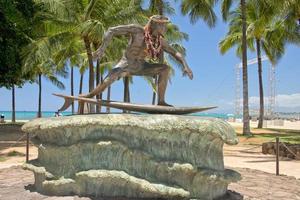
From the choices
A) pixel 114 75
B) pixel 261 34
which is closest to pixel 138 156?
pixel 114 75

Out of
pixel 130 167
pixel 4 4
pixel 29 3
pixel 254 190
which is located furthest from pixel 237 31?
pixel 130 167

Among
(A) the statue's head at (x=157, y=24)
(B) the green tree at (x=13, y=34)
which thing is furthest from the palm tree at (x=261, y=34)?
(A) the statue's head at (x=157, y=24)

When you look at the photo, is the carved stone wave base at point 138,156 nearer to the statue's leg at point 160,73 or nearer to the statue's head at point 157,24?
the statue's leg at point 160,73

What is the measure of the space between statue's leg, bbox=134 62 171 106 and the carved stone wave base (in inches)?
63.0

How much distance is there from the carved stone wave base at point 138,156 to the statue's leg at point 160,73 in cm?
160

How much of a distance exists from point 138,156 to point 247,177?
4.68m

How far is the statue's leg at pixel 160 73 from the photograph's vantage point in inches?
307

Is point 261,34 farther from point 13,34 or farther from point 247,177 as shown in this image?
point 247,177

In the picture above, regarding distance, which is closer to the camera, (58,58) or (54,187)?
(54,187)

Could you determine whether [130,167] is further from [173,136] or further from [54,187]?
[54,187]

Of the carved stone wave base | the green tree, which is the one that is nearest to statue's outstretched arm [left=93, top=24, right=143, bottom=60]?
the carved stone wave base

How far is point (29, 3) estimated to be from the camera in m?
21.2

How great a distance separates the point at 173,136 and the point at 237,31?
31.5 metres

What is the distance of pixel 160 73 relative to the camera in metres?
7.82
